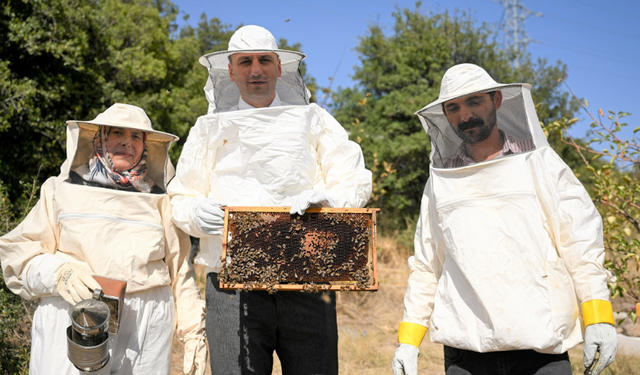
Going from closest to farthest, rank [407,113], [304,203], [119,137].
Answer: [304,203]
[119,137]
[407,113]

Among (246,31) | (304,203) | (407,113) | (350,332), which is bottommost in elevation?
(350,332)

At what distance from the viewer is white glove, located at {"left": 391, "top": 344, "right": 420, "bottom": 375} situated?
2678mm

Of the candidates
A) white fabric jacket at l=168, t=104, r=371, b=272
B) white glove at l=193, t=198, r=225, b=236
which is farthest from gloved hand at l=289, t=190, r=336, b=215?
white glove at l=193, t=198, r=225, b=236

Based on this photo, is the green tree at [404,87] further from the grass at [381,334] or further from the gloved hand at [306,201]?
the gloved hand at [306,201]

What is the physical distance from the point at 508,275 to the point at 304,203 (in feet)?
3.36

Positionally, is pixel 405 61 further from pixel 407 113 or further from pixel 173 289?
pixel 173 289

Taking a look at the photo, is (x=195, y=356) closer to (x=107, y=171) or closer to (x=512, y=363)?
(x=107, y=171)

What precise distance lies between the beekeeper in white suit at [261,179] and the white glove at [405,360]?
37 centimetres

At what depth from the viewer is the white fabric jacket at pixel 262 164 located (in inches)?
112

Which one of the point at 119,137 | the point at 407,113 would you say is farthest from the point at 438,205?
the point at 407,113

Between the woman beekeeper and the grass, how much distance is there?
2751mm

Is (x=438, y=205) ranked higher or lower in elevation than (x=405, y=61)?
lower

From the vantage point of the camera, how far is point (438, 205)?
8.82 feet

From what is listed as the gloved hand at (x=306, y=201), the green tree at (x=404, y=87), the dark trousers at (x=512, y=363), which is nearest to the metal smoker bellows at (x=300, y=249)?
the gloved hand at (x=306, y=201)
